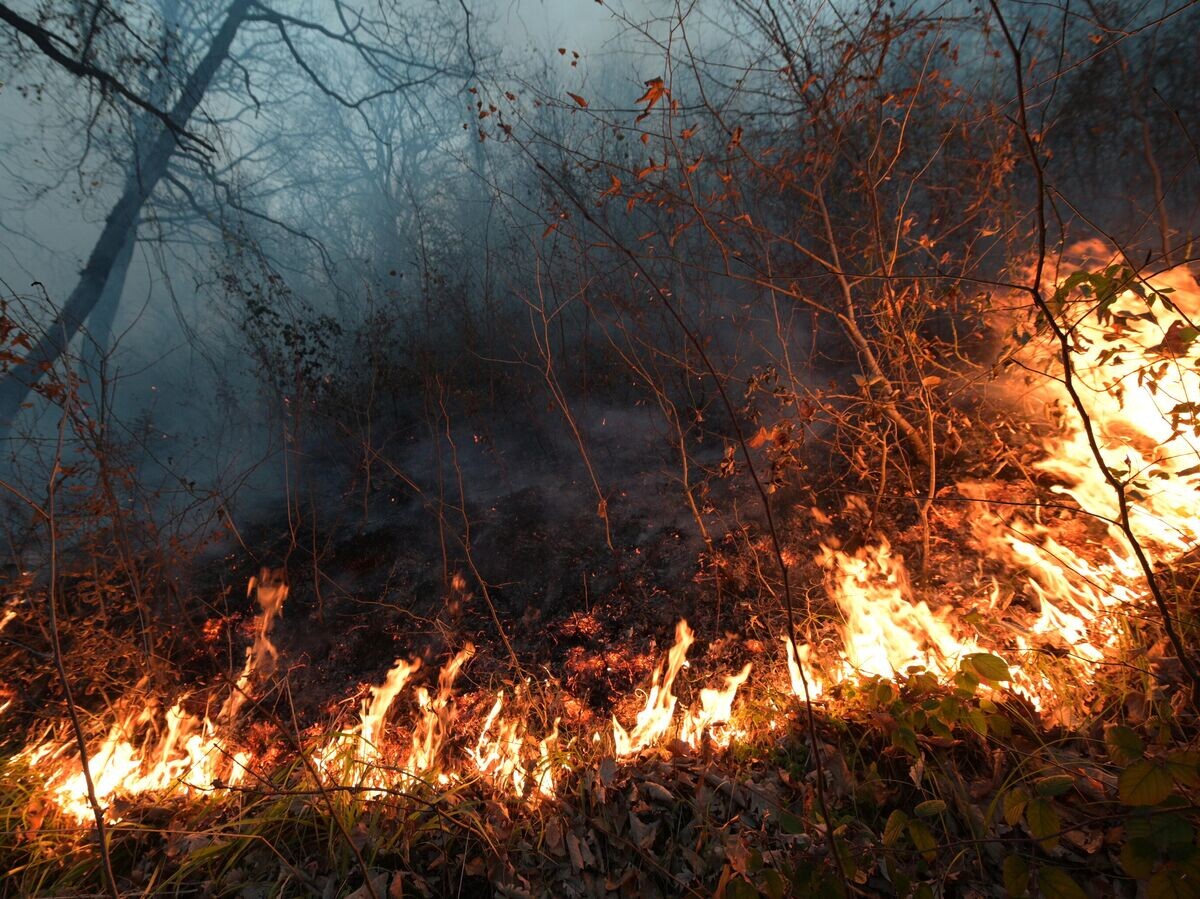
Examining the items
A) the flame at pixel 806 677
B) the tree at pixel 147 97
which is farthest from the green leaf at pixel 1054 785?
the tree at pixel 147 97

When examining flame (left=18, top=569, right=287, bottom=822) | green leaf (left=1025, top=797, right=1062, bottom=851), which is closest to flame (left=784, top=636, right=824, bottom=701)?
green leaf (left=1025, top=797, right=1062, bottom=851)

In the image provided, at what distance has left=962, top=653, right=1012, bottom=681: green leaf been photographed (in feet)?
5.34

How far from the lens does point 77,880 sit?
1.99 meters

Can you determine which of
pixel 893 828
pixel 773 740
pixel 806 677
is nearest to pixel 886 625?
pixel 806 677

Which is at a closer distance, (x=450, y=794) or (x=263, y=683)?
(x=450, y=794)

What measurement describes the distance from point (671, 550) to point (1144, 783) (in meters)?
3.06

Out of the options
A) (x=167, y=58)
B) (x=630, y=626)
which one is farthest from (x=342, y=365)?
(x=630, y=626)

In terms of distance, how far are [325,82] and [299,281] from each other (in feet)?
11.9

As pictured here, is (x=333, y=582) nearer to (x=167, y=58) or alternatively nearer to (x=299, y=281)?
(x=167, y=58)

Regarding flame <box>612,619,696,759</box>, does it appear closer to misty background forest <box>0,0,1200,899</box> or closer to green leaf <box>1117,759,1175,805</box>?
misty background forest <box>0,0,1200,899</box>

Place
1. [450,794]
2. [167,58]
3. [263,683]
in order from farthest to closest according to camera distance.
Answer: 1. [167,58]
2. [263,683]
3. [450,794]

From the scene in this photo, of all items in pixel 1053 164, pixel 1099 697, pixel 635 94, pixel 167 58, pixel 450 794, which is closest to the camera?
pixel 1099 697

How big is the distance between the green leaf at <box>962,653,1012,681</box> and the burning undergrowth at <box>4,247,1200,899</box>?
0.04 feet

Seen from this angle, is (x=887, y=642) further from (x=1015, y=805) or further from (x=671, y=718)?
(x=1015, y=805)
